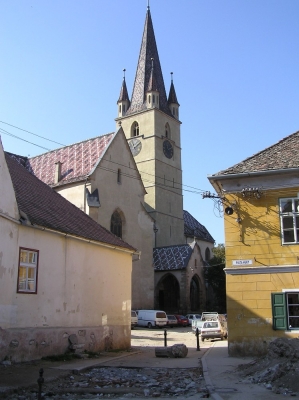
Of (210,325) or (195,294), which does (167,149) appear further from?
(210,325)

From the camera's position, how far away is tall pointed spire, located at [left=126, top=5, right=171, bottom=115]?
208 feet

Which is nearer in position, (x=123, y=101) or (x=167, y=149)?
(x=167, y=149)

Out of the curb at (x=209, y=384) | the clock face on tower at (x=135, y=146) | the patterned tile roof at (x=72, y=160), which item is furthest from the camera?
the clock face on tower at (x=135, y=146)

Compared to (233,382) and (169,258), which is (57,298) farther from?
(169,258)

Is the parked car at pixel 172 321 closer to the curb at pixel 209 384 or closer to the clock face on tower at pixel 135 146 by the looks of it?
the clock face on tower at pixel 135 146

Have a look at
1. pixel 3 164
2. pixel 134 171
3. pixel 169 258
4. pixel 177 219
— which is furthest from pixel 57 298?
pixel 177 219

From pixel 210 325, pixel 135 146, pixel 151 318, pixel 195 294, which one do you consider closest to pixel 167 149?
pixel 135 146

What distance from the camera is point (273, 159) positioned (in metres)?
17.0

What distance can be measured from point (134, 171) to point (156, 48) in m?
34.4

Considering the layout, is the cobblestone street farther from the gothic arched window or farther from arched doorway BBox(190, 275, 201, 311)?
the gothic arched window

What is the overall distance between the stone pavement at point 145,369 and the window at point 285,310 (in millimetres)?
1632

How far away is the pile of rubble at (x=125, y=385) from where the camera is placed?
948 cm

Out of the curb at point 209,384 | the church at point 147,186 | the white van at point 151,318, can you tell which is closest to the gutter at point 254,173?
the church at point 147,186

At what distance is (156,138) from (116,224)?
24763mm
